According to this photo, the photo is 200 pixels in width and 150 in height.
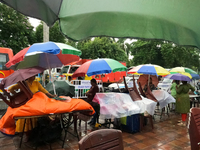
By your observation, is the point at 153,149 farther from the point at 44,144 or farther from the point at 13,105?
the point at 13,105

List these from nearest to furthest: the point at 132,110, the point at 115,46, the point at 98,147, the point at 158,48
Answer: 1. the point at 98,147
2. the point at 132,110
3. the point at 115,46
4. the point at 158,48

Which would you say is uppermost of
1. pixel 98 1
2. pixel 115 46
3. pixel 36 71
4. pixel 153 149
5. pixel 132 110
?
pixel 115 46

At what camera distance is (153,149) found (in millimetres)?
3848

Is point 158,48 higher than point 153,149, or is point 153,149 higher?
point 158,48

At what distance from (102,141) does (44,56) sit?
3339 mm

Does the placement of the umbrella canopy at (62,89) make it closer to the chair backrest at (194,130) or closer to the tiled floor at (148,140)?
the tiled floor at (148,140)

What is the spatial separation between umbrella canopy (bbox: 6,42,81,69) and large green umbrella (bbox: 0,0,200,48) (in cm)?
187

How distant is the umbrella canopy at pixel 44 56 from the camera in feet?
10.8

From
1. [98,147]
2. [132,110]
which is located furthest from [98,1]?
[132,110]

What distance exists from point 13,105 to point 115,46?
19.5 m

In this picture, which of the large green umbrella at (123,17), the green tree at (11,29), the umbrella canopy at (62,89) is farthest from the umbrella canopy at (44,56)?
the green tree at (11,29)

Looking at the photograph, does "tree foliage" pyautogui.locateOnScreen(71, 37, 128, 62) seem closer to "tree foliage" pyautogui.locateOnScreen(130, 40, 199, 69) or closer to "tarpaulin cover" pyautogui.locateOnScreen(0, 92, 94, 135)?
"tree foliage" pyautogui.locateOnScreen(130, 40, 199, 69)

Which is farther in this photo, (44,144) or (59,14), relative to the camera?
(44,144)

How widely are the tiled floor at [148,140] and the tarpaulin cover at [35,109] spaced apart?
1.13 meters
